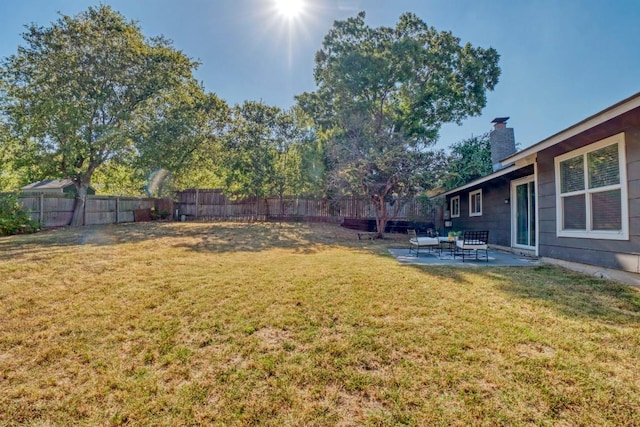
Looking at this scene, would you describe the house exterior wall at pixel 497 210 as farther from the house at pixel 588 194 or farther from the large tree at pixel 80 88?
the large tree at pixel 80 88

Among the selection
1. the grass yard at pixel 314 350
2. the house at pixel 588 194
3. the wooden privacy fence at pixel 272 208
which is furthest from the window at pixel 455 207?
the grass yard at pixel 314 350

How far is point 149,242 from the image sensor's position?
8.31m

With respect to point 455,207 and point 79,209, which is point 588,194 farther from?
point 79,209

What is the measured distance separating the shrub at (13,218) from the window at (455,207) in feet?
54.7

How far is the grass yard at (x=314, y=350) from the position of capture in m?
1.95

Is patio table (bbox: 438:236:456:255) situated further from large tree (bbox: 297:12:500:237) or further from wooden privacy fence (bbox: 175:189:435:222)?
wooden privacy fence (bbox: 175:189:435:222)

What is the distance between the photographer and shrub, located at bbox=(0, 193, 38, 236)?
9.75 meters

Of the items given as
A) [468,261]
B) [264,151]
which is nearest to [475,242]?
[468,261]

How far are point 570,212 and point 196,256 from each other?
7629 mm

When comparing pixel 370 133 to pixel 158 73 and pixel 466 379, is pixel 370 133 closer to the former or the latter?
pixel 158 73

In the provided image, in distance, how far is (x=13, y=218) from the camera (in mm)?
10141

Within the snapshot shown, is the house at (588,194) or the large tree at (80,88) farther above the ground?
the large tree at (80,88)

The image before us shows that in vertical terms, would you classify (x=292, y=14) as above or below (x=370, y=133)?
above

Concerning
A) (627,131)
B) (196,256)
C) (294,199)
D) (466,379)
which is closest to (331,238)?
(196,256)
